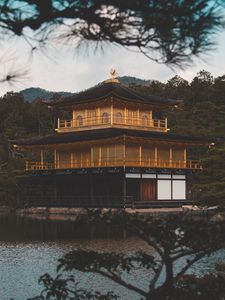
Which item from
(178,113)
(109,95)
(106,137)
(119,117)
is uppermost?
(178,113)

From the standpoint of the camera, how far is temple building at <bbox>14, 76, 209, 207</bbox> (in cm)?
3466

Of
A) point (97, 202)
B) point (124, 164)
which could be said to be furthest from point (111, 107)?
point (97, 202)

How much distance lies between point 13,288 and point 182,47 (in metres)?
8.33

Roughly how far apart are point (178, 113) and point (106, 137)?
24.2 m

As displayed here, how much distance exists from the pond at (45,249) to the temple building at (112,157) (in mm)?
6144

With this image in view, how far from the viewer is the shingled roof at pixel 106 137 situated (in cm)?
3453

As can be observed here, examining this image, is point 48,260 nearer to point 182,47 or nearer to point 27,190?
point 182,47

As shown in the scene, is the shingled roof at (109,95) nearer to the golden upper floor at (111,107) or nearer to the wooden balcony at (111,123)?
the golden upper floor at (111,107)

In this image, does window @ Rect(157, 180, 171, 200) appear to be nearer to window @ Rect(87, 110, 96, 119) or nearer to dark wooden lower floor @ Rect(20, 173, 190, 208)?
dark wooden lower floor @ Rect(20, 173, 190, 208)

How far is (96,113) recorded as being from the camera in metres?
39.2

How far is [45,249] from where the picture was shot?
18.7 metres

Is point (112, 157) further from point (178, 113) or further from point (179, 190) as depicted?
point (178, 113)

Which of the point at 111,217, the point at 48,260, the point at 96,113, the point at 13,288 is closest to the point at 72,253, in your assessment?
the point at 111,217

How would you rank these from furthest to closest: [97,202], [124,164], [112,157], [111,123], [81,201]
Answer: [111,123], [81,201], [112,157], [97,202], [124,164]
